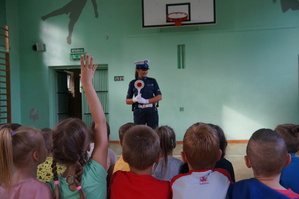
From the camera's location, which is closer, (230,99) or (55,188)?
(55,188)

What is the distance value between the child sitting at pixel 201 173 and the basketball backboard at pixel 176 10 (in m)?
4.20

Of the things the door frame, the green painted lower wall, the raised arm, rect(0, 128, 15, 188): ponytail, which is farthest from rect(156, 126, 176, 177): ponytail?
the door frame

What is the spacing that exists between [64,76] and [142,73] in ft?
13.6

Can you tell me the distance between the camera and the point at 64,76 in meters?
6.53

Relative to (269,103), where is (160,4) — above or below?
above

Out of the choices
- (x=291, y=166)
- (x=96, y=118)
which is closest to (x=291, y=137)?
(x=291, y=166)

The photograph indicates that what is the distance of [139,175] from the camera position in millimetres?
1068

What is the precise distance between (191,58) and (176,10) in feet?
3.63

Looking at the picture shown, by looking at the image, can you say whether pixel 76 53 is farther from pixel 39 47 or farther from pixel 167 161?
pixel 167 161

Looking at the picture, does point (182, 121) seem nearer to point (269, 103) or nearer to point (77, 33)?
point (269, 103)

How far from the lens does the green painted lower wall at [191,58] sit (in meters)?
5.14

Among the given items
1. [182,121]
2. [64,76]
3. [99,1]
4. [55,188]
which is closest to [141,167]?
[55,188]

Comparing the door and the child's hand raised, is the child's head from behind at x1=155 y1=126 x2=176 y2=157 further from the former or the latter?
the door

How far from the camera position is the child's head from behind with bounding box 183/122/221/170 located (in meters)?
1.08
